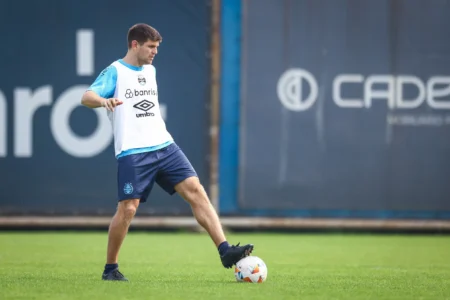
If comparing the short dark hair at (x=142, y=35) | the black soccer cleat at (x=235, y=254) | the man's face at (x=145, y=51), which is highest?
the short dark hair at (x=142, y=35)

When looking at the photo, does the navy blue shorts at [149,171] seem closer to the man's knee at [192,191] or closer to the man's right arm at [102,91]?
→ the man's knee at [192,191]

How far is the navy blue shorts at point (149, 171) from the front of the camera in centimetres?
806

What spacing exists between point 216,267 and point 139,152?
77.5 inches

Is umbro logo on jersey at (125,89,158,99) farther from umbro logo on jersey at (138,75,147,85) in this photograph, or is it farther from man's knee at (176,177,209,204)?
man's knee at (176,177,209,204)

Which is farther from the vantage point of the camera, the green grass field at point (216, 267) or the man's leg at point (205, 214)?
the man's leg at point (205, 214)

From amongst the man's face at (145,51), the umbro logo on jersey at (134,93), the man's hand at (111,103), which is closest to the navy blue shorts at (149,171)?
the umbro logo on jersey at (134,93)

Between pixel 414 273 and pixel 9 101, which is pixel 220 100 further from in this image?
pixel 414 273

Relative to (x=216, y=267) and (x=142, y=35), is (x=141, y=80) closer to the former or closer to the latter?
(x=142, y=35)

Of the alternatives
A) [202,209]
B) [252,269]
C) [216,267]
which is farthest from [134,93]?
[216,267]

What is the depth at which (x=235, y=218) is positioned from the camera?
46.9ft

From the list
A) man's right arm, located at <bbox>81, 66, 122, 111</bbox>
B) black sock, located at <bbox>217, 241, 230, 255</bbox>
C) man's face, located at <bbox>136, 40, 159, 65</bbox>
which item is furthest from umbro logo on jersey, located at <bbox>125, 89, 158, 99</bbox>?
black sock, located at <bbox>217, 241, 230, 255</bbox>

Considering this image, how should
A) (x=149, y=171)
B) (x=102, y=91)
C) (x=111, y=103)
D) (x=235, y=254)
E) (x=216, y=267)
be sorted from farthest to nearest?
(x=216, y=267) → (x=149, y=171) → (x=102, y=91) → (x=235, y=254) → (x=111, y=103)

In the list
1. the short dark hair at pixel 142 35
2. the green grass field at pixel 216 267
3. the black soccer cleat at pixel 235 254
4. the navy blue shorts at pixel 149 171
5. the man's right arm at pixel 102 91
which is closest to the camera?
the green grass field at pixel 216 267

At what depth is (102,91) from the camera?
807cm
